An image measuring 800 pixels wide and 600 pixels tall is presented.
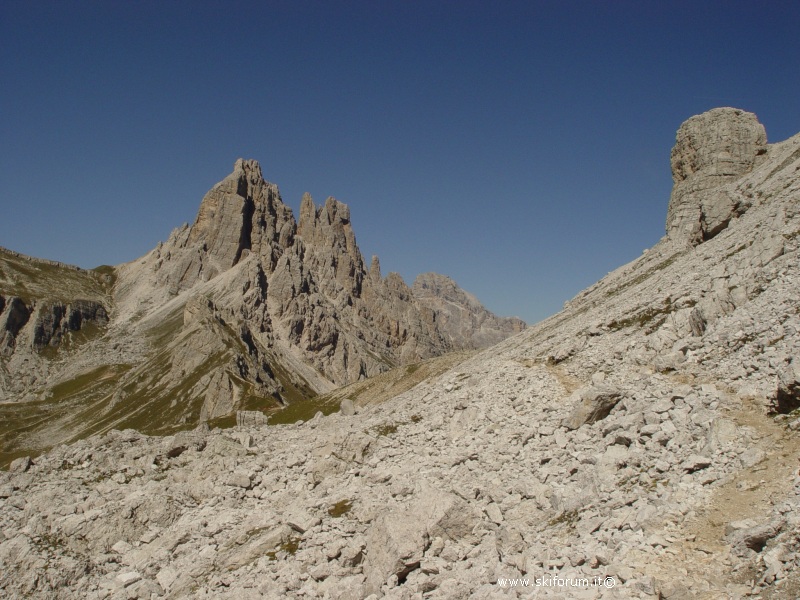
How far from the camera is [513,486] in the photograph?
21.7 meters

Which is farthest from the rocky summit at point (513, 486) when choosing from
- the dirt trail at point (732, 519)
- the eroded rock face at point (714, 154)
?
the eroded rock face at point (714, 154)

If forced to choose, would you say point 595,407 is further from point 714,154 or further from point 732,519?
point 714,154

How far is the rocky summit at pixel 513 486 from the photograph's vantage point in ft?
50.7

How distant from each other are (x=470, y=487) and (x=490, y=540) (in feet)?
12.0

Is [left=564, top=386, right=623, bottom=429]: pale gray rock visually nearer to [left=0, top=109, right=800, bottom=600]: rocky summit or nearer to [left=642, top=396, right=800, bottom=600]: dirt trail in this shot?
[left=0, top=109, right=800, bottom=600]: rocky summit

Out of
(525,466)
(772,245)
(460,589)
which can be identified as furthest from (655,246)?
(460,589)

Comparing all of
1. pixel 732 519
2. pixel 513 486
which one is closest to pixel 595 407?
pixel 513 486

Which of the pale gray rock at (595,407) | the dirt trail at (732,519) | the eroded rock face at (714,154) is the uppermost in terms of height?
the eroded rock face at (714,154)

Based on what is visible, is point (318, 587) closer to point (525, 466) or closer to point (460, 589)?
point (460, 589)

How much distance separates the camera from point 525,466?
22906 mm

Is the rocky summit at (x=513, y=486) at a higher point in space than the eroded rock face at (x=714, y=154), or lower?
lower

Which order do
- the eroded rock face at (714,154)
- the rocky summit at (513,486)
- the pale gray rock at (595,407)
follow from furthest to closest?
the eroded rock face at (714,154) → the pale gray rock at (595,407) → the rocky summit at (513,486)

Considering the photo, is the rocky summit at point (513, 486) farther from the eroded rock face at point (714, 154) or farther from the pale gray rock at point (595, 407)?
the eroded rock face at point (714, 154)

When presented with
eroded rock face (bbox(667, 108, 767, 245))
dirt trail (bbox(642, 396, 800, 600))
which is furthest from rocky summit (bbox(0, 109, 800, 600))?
eroded rock face (bbox(667, 108, 767, 245))
